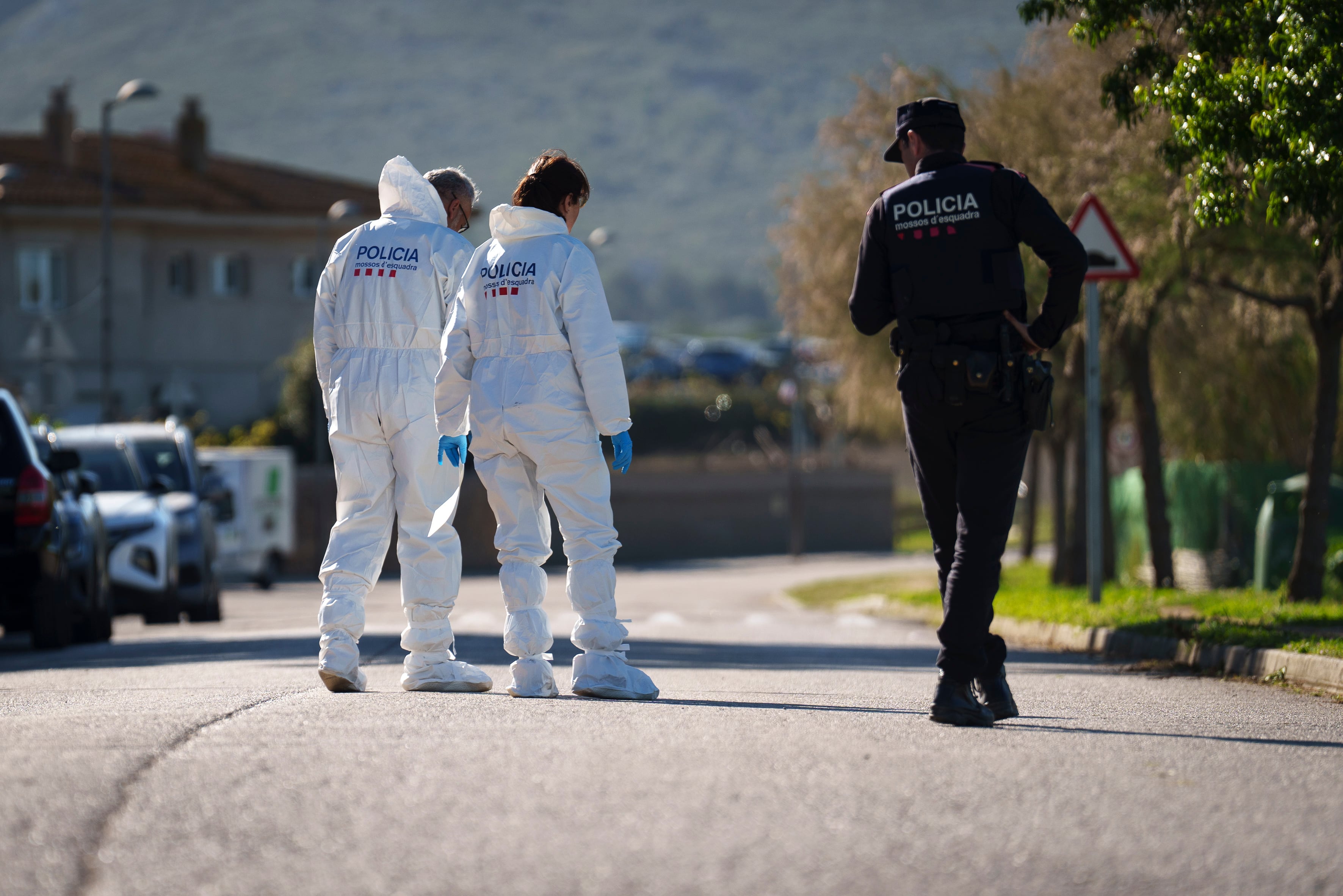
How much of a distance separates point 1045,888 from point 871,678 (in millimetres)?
4676

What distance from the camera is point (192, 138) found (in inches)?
1987

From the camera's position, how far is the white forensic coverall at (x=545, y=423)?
6496 millimetres

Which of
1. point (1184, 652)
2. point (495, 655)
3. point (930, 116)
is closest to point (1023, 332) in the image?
point (930, 116)

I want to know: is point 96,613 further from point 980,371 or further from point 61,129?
point 61,129

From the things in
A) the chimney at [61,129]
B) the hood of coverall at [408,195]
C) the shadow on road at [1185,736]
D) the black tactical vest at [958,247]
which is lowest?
the shadow on road at [1185,736]

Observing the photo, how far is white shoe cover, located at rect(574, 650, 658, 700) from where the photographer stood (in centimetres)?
648

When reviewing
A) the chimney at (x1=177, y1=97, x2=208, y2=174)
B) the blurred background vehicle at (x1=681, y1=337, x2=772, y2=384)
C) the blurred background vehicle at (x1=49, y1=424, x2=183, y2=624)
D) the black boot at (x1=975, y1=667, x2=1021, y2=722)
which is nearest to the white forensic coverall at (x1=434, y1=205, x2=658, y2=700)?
the black boot at (x1=975, y1=667, x2=1021, y2=722)

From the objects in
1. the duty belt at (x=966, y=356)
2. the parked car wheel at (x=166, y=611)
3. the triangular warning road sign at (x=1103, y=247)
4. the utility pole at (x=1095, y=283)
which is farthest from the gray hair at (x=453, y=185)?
the parked car wheel at (x=166, y=611)

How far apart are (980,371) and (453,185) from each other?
2.73m

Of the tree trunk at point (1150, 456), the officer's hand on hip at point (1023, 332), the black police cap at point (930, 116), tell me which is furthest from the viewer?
the tree trunk at point (1150, 456)

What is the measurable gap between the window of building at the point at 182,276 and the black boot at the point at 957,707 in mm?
44416

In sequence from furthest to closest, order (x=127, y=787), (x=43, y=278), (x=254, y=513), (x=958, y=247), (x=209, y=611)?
(x=43, y=278) < (x=254, y=513) < (x=209, y=611) < (x=958, y=247) < (x=127, y=787)

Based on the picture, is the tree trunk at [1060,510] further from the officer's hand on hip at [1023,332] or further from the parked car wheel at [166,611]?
the officer's hand on hip at [1023,332]

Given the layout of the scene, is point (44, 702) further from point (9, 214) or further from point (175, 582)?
point (9, 214)
